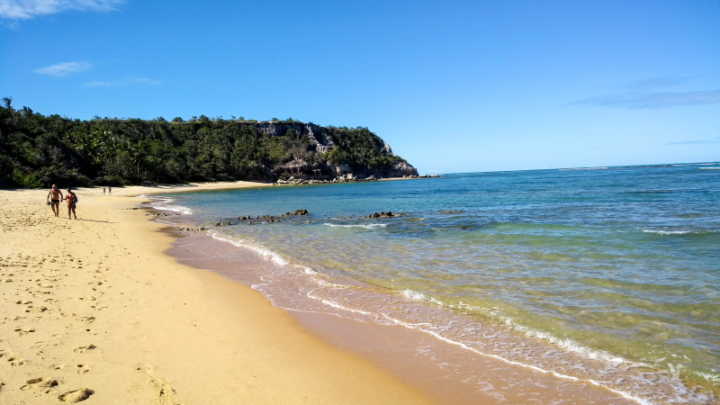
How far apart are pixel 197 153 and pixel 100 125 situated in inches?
961

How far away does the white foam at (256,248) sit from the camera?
12.1 metres

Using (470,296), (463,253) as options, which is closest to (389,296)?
(470,296)

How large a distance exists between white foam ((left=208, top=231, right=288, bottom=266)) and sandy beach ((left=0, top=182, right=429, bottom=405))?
9.04 ft

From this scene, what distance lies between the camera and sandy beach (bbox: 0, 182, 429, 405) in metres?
4.03

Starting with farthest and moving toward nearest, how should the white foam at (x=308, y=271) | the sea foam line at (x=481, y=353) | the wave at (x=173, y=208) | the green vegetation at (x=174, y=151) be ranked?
the green vegetation at (x=174, y=151)
the wave at (x=173, y=208)
the white foam at (x=308, y=271)
the sea foam line at (x=481, y=353)

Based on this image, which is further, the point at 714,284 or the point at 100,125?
the point at 100,125

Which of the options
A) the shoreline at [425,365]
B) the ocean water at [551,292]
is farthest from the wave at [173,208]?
the shoreline at [425,365]

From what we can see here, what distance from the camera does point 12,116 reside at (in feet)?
224

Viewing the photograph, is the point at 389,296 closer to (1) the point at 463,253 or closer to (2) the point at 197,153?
(1) the point at 463,253

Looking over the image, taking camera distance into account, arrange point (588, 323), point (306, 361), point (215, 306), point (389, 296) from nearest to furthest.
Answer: point (306, 361) < point (588, 323) < point (215, 306) < point (389, 296)

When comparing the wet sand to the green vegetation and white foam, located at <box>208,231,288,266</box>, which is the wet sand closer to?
white foam, located at <box>208,231,288,266</box>

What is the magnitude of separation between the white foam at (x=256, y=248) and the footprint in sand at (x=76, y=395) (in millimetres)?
7680

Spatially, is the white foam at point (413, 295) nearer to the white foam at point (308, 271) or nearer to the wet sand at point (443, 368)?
the wet sand at point (443, 368)

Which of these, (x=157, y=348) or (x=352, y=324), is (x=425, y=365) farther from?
(x=157, y=348)
